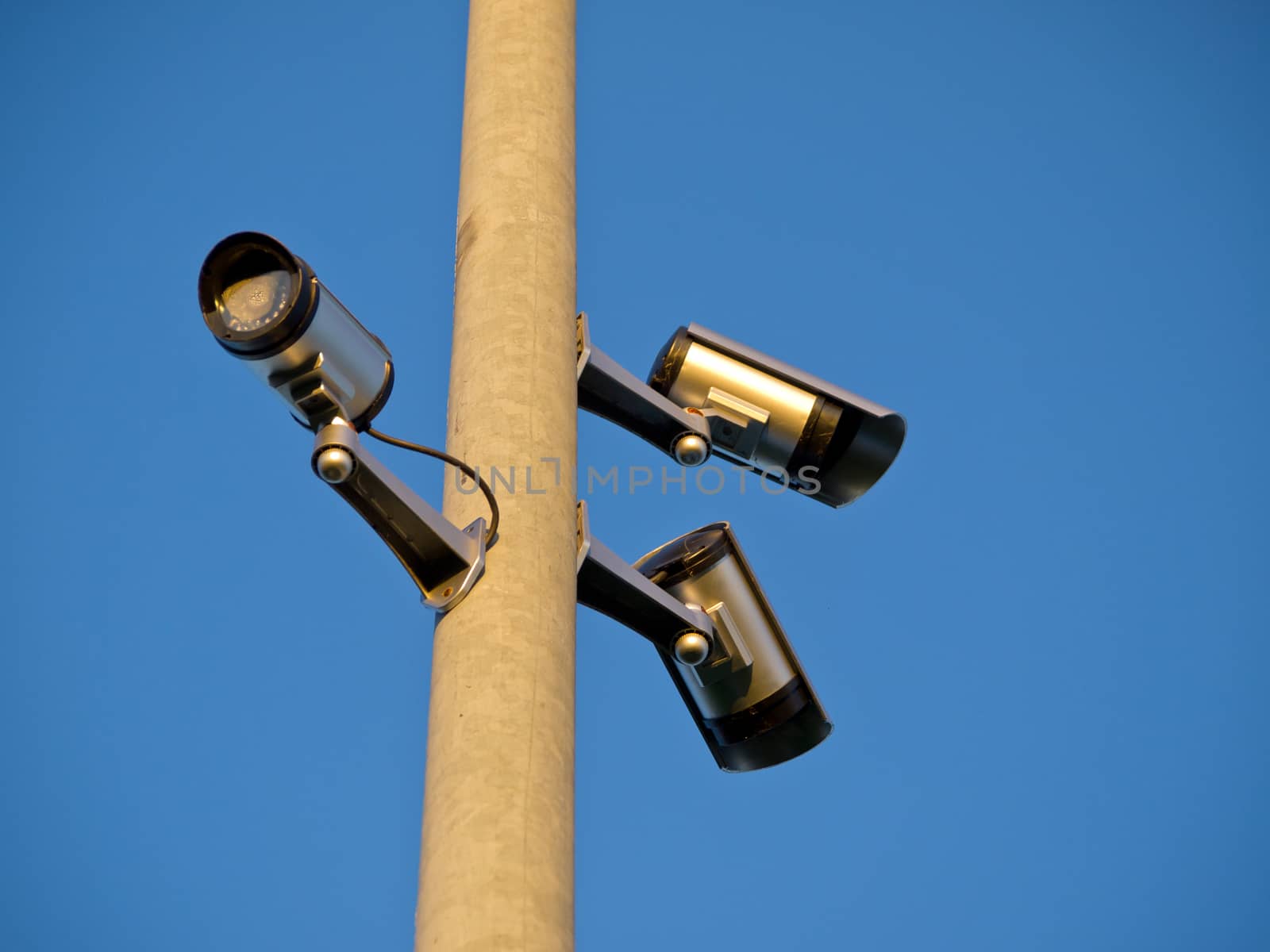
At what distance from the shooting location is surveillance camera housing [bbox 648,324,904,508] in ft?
14.4

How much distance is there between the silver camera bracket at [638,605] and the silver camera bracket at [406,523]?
1.32 ft

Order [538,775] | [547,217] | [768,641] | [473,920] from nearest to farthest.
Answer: [473,920] < [538,775] < [547,217] < [768,641]

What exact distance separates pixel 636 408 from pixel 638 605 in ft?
1.83

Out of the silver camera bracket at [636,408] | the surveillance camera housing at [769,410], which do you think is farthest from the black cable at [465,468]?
the surveillance camera housing at [769,410]

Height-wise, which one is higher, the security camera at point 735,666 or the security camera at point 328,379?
the security camera at point 735,666

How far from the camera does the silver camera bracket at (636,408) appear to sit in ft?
12.6

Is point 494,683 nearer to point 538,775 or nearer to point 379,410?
point 538,775

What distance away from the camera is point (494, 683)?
2.80 meters

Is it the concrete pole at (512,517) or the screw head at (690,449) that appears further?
the screw head at (690,449)

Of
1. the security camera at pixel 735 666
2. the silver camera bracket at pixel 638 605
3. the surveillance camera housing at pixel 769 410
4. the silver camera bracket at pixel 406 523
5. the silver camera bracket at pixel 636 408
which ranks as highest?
the surveillance camera housing at pixel 769 410

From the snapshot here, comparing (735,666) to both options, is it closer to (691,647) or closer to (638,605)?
(691,647)

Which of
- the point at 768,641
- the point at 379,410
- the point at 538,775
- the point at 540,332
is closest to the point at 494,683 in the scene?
the point at 538,775

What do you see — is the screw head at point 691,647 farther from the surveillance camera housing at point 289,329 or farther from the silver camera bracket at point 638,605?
the surveillance camera housing at point 289,329

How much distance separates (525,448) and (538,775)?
0.70 m
